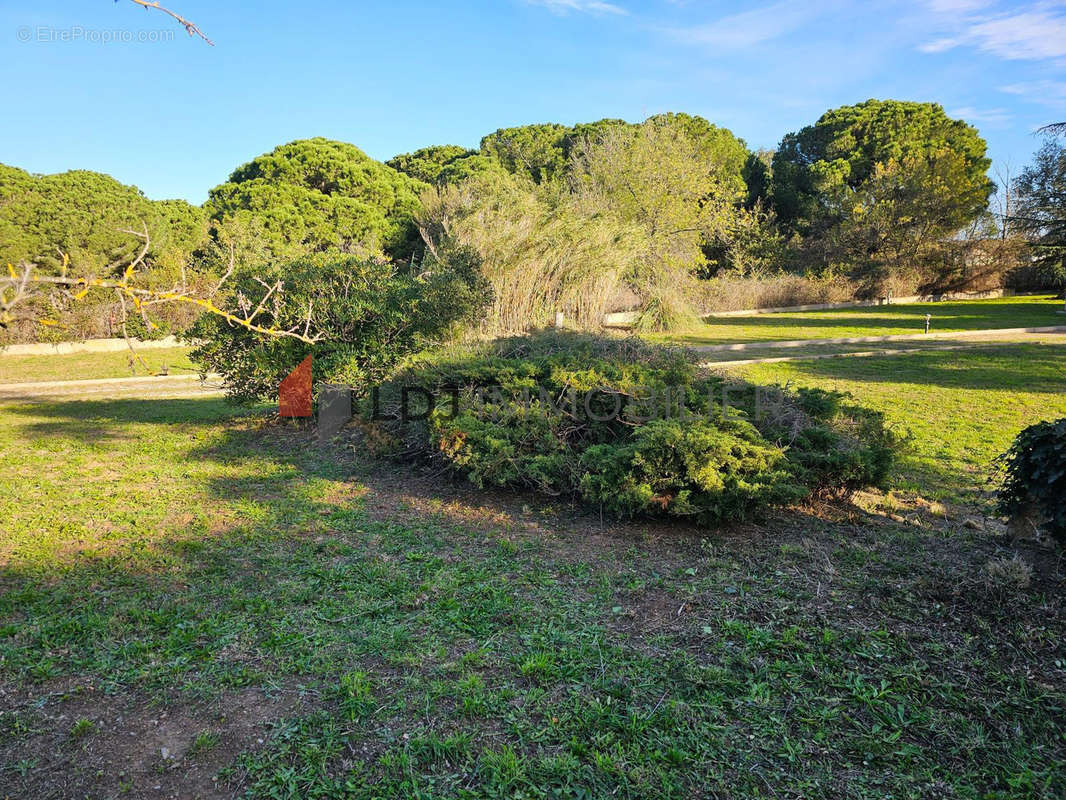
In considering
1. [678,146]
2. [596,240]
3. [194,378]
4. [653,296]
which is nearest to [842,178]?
[678,146]

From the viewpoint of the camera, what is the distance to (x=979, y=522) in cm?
439

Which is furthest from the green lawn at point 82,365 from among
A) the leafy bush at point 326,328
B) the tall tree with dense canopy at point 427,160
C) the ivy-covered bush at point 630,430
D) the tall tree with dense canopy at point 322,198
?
the tall tree with dense canopy at point 427,160

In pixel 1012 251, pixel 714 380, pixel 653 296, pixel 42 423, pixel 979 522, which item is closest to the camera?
pixel 979 522

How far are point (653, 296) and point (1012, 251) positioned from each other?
2229cm

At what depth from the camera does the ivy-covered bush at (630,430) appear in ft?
14.0

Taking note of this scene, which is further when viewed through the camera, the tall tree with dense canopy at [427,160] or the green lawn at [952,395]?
the tall tree with dense canopy at [427,160]

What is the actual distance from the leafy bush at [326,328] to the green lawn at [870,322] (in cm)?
900

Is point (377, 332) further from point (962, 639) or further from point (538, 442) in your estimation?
point (962, 639)

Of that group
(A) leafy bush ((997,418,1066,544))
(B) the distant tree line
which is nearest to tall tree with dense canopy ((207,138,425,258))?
(B) the distant tree line

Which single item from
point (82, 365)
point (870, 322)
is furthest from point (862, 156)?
point (82, 365)

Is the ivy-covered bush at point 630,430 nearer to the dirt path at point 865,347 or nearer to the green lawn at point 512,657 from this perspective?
the green lawn at point 512,657

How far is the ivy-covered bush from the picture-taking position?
14.0 ft

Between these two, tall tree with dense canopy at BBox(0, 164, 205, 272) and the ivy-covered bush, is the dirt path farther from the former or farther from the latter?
tall tree with dense canopy at BBox(0, 164, 205, 272)

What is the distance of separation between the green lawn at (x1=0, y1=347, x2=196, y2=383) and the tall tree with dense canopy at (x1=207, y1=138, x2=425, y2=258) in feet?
30.8
